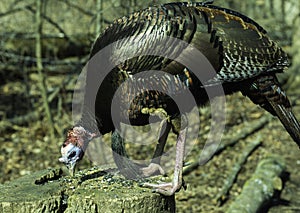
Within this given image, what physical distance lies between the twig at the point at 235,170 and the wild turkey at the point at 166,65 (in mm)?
1711

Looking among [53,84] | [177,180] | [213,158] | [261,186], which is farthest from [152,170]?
[53,84]

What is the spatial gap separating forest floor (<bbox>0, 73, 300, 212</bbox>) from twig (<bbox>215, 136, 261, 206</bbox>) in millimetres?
70

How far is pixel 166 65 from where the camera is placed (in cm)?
372

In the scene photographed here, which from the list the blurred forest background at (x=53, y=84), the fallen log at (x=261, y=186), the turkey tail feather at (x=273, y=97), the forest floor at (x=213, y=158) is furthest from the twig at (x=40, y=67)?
the turkey tail feather at (x=273, y=97)

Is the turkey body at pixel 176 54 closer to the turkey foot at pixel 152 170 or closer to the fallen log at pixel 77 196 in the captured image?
the turkey foot at pixel 152 170

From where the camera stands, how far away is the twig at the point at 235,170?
18.2 feet

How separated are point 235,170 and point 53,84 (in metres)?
3.86

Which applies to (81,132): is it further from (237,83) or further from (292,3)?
(292,3)

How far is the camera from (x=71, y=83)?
834 centimetres

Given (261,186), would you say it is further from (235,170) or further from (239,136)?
(239,136)

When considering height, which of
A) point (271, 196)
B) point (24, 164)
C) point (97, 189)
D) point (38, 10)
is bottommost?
point (24, 164)

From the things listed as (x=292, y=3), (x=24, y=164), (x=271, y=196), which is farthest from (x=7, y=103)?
(x=292, y=3)

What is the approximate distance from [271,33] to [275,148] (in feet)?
11.5

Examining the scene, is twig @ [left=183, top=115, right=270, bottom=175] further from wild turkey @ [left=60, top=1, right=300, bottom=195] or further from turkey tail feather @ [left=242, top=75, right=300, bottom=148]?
wild turkey @ [left=60, top=1, right=300, bottom=195]
